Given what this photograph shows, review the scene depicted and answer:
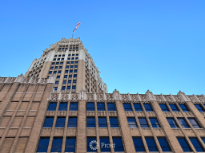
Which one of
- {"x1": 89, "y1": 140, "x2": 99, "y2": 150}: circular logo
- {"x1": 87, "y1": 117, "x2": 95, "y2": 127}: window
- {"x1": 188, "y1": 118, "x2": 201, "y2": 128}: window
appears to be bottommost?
{"x1": 89, "y1": 140, "x2": 99, "y2": 150}: circular logo

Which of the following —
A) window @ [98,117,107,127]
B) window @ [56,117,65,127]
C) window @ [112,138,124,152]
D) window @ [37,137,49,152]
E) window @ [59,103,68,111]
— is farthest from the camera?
window @ [59,103,68,111]

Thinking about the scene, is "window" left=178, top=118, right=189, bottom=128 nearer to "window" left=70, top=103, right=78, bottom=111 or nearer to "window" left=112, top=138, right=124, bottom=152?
"window" left=112, top=138, right=124, bottom=152

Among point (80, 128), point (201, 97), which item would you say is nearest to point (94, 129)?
point (80, 128)

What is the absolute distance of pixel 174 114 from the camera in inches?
1026

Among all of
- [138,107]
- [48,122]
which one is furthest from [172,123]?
[48,122]

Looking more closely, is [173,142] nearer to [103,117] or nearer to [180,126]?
[180,126]

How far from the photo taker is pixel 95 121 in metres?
23.6

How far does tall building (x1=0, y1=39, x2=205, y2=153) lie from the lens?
66.3ft

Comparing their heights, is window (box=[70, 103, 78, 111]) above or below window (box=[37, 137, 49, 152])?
above

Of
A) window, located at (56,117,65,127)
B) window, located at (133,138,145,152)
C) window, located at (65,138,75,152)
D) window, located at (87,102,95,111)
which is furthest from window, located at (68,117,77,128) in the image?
window, located at (133,138,145,152)

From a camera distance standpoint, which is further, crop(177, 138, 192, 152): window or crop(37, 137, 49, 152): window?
crop(177, 138, 192, 152): window

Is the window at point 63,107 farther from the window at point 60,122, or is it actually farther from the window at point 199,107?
the window at point 199,107

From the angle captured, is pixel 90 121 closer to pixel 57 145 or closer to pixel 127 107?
pixel 57 145

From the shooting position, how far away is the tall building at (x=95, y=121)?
20219 millimetres
